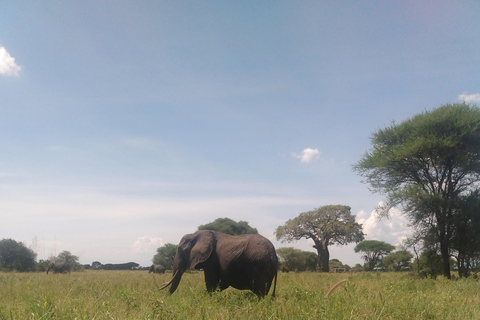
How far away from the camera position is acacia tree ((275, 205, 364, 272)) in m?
40.4

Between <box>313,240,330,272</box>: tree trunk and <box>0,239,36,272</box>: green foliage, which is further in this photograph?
<box>313,240,330,272</box>: tree trunk

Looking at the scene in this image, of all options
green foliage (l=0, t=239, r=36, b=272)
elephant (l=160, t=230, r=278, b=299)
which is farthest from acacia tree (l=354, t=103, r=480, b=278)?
green foliage (l=0, t=239, r=36, b=272)

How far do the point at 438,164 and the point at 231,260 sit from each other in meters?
15.8

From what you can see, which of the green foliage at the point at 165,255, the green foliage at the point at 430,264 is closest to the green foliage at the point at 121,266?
the green foliage at the point at 165,255

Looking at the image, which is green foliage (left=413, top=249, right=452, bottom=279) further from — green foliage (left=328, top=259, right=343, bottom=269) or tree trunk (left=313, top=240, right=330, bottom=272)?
green foliage (left=328, top=259, right=343, bottom=269)

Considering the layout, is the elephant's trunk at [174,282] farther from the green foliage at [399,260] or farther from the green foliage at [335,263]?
the green foliage at [335,263]

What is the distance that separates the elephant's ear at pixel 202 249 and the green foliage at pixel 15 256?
36.6 meters

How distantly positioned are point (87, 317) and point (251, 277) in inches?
188

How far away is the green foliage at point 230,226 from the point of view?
1623 inches

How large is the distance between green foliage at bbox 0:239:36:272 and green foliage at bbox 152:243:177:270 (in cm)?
1348

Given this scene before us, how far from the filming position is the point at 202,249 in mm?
8922

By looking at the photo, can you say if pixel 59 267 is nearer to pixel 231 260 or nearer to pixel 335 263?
pixel 231 260

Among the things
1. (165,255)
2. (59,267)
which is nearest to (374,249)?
(165,255)

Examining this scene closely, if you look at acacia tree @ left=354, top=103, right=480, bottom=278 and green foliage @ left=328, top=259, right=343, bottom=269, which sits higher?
acacia tree @ left=354, top=103, right=480, bottom=278
